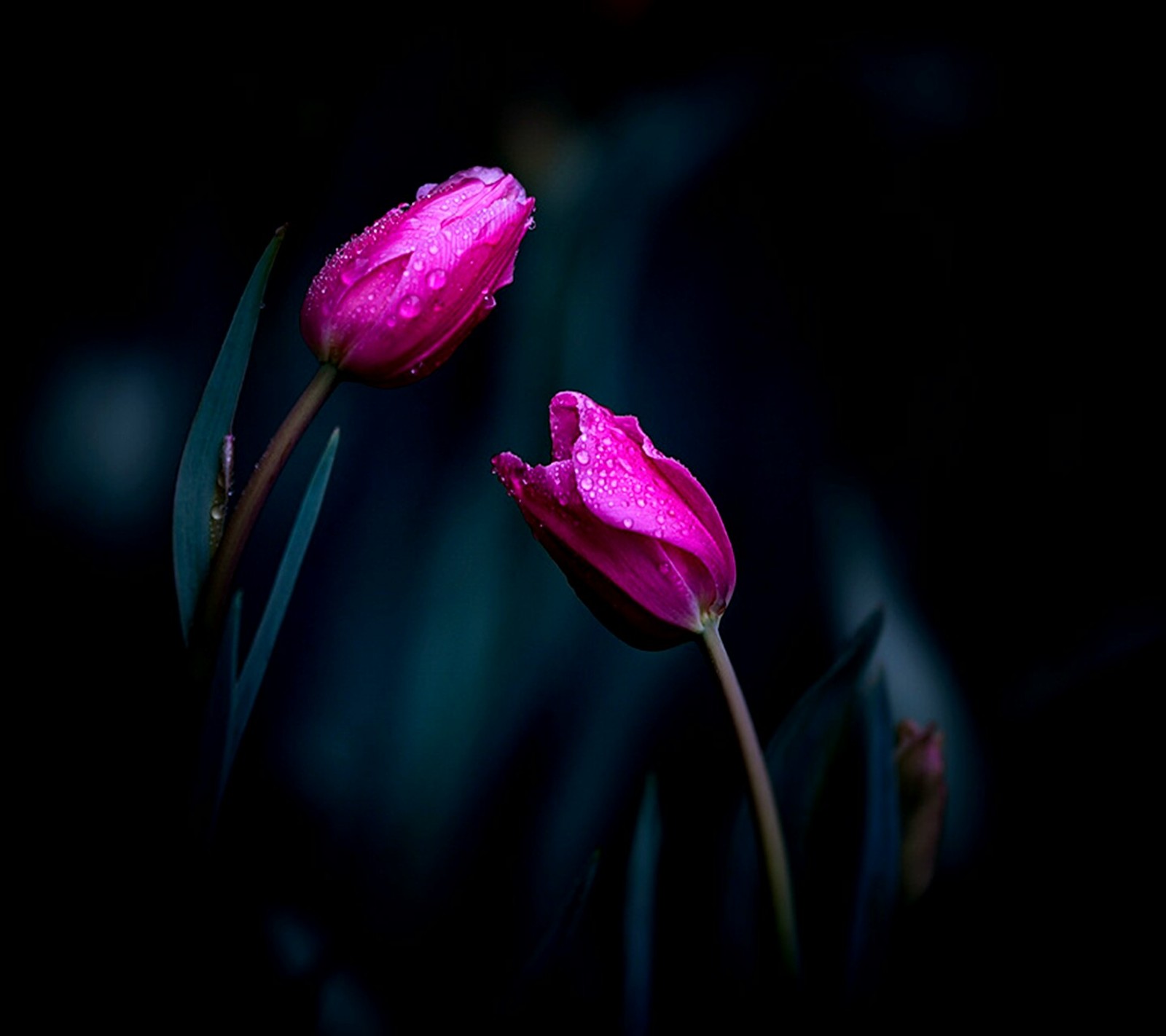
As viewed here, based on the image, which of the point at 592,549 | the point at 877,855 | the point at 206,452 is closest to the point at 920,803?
the point at 877,855

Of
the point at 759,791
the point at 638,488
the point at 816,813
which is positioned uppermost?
the point at 638,488

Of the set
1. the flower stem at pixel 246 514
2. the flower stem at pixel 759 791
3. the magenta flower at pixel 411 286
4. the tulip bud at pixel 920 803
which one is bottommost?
the tulip bud at pixel 920 803

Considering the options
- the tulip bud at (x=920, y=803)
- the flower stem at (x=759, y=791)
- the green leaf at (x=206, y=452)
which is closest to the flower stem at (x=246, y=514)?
the green leaf at (x=206, y=452)

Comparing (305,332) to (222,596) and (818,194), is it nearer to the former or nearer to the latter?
(222,596)

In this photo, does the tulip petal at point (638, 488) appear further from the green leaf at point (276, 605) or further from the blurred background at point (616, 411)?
the blurred background at point (616, 411)

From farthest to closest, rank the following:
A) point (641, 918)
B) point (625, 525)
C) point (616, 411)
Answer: point (616, 411) → point (641, 918) → point (625, 525)

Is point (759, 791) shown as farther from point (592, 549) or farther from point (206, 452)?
point (206, 452)
